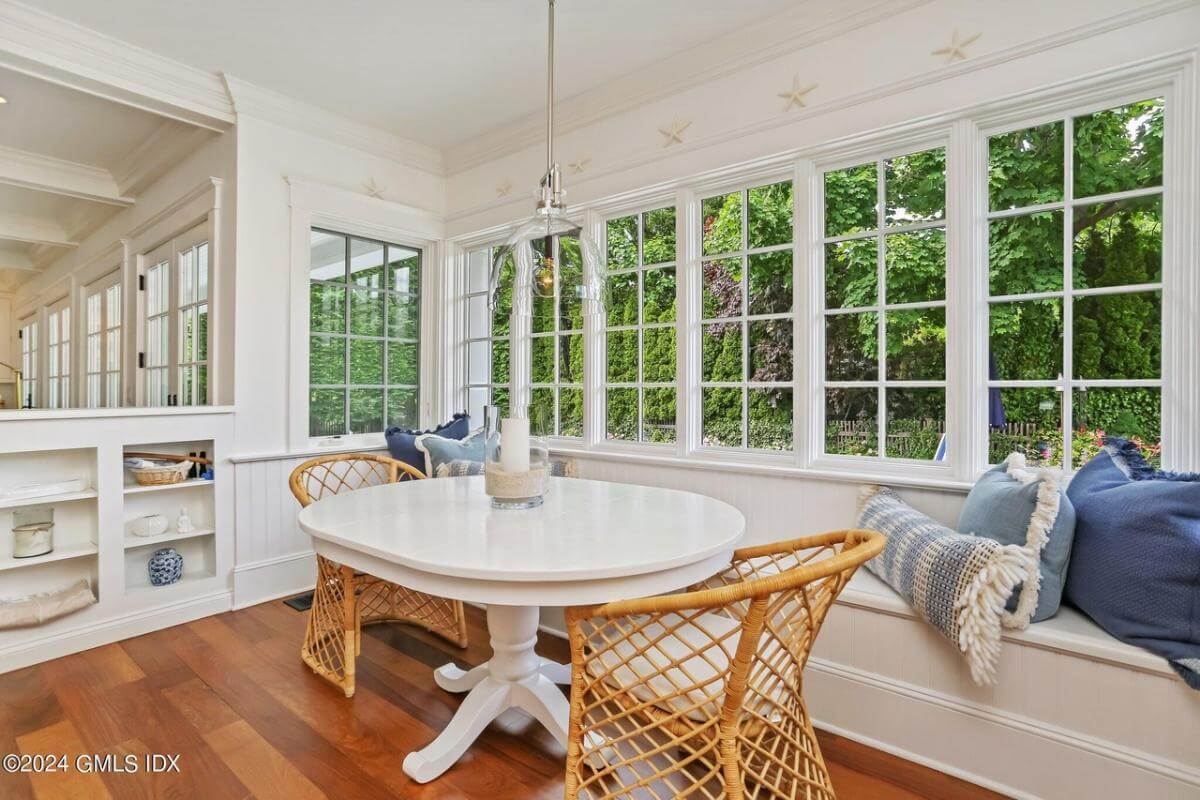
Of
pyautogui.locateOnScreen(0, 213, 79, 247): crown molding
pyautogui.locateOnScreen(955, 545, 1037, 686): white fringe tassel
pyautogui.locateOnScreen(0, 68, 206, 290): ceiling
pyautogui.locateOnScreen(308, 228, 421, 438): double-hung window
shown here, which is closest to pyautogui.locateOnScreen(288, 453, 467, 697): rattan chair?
pyautogui.locateOnScreen(308, 228, 421, 438): double-hung window

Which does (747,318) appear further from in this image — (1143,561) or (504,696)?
(504,696)

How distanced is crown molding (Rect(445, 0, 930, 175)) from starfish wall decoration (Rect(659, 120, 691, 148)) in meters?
0.16

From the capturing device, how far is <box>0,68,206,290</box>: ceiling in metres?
3.15

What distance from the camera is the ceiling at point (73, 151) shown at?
315 centimetres

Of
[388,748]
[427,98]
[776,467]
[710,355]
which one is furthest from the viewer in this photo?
[427,98]

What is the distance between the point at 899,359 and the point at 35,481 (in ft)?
12.1

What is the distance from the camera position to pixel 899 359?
90.8 inches

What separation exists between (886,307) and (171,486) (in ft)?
11.0

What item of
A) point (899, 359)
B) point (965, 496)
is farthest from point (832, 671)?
point (899, 359)

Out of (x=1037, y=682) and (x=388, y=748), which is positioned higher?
(x=1037, y=682)

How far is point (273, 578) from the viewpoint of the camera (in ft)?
10.4

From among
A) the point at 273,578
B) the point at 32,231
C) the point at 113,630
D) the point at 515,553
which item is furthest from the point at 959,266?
the point at 32,231

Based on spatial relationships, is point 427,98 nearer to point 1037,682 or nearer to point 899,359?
point 899,359

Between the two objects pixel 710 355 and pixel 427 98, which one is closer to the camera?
pixel 710 355
